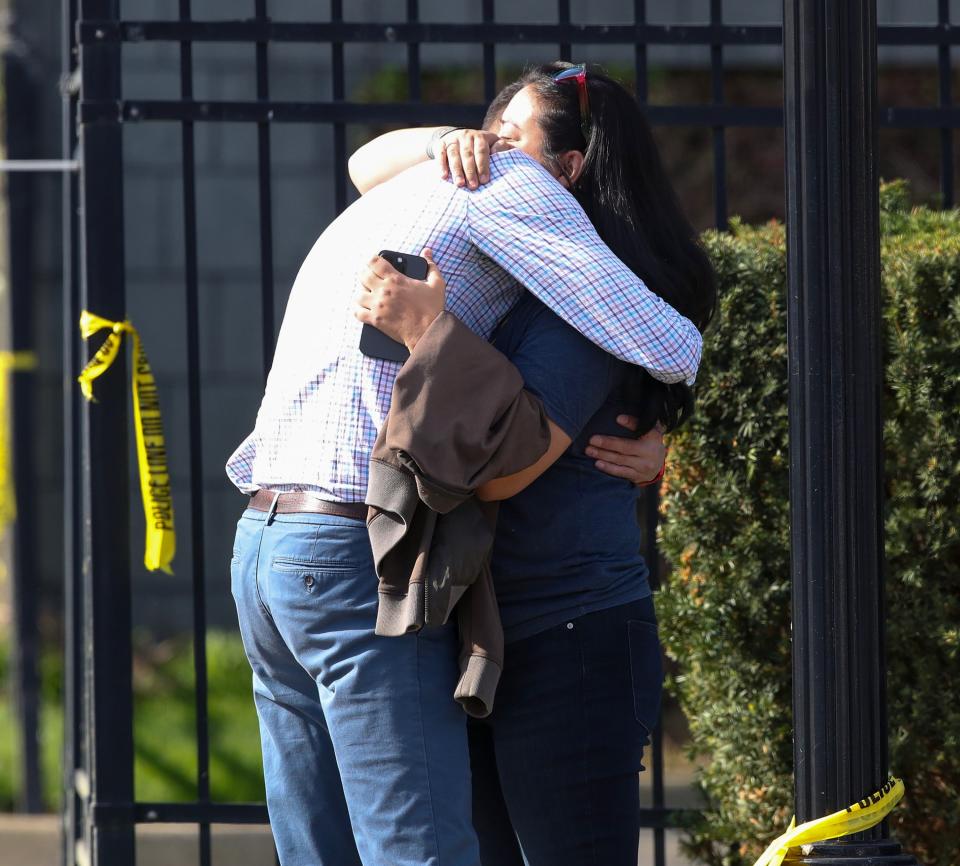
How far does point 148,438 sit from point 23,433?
2.44 meters

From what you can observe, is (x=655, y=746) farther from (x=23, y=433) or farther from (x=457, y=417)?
(x=23, y=433)

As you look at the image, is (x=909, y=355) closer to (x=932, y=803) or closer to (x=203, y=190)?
(x=932, y=803)

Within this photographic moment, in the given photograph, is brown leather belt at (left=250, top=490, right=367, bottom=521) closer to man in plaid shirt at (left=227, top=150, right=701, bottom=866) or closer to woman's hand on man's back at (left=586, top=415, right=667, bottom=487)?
man in plaid shirt at (left=227, top=150, right=701, bottom=866)

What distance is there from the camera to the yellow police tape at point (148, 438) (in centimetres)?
298

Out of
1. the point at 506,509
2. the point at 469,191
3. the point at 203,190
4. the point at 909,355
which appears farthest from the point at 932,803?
the point at 203,190

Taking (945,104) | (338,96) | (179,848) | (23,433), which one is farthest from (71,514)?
(945,104)

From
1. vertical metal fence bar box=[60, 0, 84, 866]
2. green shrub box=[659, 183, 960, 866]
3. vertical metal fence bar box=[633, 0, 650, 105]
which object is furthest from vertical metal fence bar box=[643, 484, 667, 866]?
vertical metal fence bar box=[60, 0, 84, 866]

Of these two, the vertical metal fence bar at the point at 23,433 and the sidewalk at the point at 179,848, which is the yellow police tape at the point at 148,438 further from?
the vertical metal fence bar at the point at 23,433

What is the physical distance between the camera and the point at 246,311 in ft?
19.2

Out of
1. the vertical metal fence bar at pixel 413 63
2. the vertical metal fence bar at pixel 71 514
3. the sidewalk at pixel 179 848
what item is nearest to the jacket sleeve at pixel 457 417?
the vertical metal fence bar at pixel 413 63

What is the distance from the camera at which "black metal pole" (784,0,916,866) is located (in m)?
1.98

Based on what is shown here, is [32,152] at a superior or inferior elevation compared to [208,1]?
inferior

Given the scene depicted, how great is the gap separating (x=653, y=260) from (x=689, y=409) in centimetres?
27

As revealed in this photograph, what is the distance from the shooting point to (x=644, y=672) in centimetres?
211
